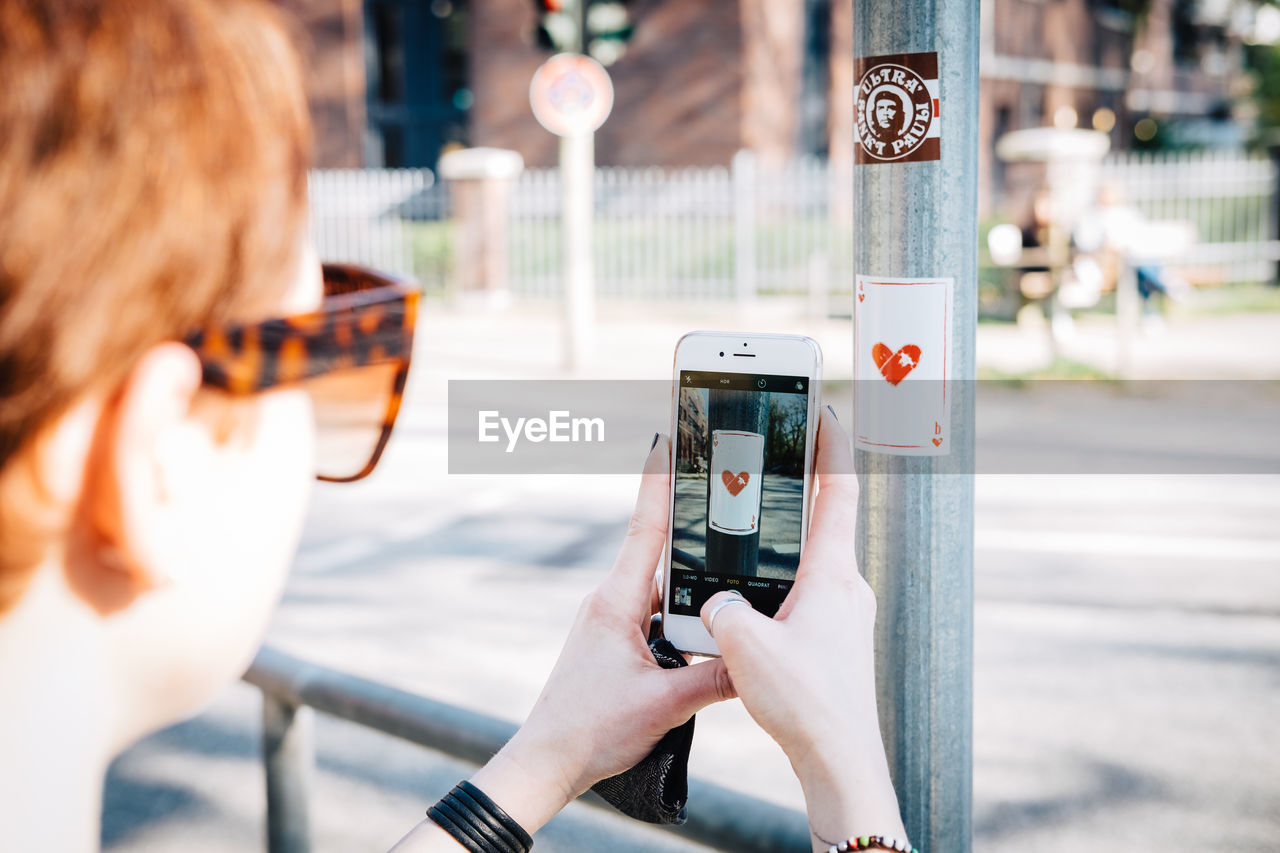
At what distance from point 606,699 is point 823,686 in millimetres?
277

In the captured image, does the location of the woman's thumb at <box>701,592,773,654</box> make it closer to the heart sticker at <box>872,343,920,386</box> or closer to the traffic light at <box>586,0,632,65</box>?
the heart sticker at <box>872,343,920,386</box>

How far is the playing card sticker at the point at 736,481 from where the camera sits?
4.95ft

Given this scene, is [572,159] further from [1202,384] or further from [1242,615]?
[1242,615]

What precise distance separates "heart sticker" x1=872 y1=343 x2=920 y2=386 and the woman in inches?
19.6

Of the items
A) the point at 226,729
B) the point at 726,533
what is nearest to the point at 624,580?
the point at 726,533

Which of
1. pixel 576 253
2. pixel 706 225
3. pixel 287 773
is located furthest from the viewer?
pixel 706 225

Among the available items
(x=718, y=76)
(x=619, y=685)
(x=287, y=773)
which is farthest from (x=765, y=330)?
(x=619, y=685)

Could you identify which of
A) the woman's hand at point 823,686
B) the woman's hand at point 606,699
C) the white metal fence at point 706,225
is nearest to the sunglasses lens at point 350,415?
the woman's hand at point 606,699

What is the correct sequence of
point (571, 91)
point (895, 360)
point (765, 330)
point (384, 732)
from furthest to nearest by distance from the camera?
point (765, 330) < point (571, 91) < point (384, 732) < point (895, 360)

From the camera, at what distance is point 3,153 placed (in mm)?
816

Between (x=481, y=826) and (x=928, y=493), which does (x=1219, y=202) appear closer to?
(x=928, y=493)

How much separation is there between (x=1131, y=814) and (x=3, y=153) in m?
3.58

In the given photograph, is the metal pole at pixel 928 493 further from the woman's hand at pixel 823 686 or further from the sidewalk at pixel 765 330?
the sidewalk at pixel 765 330

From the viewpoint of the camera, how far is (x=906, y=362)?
1605mm
